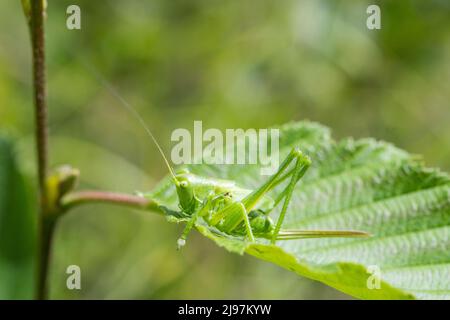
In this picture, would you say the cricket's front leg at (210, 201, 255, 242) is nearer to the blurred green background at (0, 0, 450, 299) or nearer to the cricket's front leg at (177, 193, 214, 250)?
the cricket's front leg at (177, 193, 214, 250)

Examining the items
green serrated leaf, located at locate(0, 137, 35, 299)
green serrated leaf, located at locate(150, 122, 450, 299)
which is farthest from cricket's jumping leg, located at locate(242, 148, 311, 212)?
green serrated leaf, located at locate(0, 137, 35, 299)

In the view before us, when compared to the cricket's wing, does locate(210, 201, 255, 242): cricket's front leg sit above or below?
above

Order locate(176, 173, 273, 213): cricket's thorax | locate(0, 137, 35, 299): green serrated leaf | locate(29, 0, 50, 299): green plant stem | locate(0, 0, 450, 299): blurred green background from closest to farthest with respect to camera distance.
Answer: locate(29, 0, 50, 299): green plant stem, locate(176, 173, 273, 213): cricket's thorax, locate(0, 137, 35, 299): green serrated leaf, locate(0, 0, 450, 299): blurred green background

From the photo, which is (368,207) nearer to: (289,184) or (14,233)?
(289,184)

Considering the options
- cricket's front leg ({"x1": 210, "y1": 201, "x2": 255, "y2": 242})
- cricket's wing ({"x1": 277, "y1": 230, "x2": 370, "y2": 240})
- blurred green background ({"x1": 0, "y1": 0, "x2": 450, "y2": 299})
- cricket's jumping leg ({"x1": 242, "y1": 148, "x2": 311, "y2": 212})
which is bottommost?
cricket's wing ({"x1": 277, "y1": 230, "x2": 370, "y2": 240})

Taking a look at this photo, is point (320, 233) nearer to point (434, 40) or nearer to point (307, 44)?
point (307, 44)

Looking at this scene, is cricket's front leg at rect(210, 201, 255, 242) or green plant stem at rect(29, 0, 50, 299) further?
cricket's front leg at rect(210, 201, 255, 242)

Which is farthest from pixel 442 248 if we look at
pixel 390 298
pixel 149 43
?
pixel 149 43
